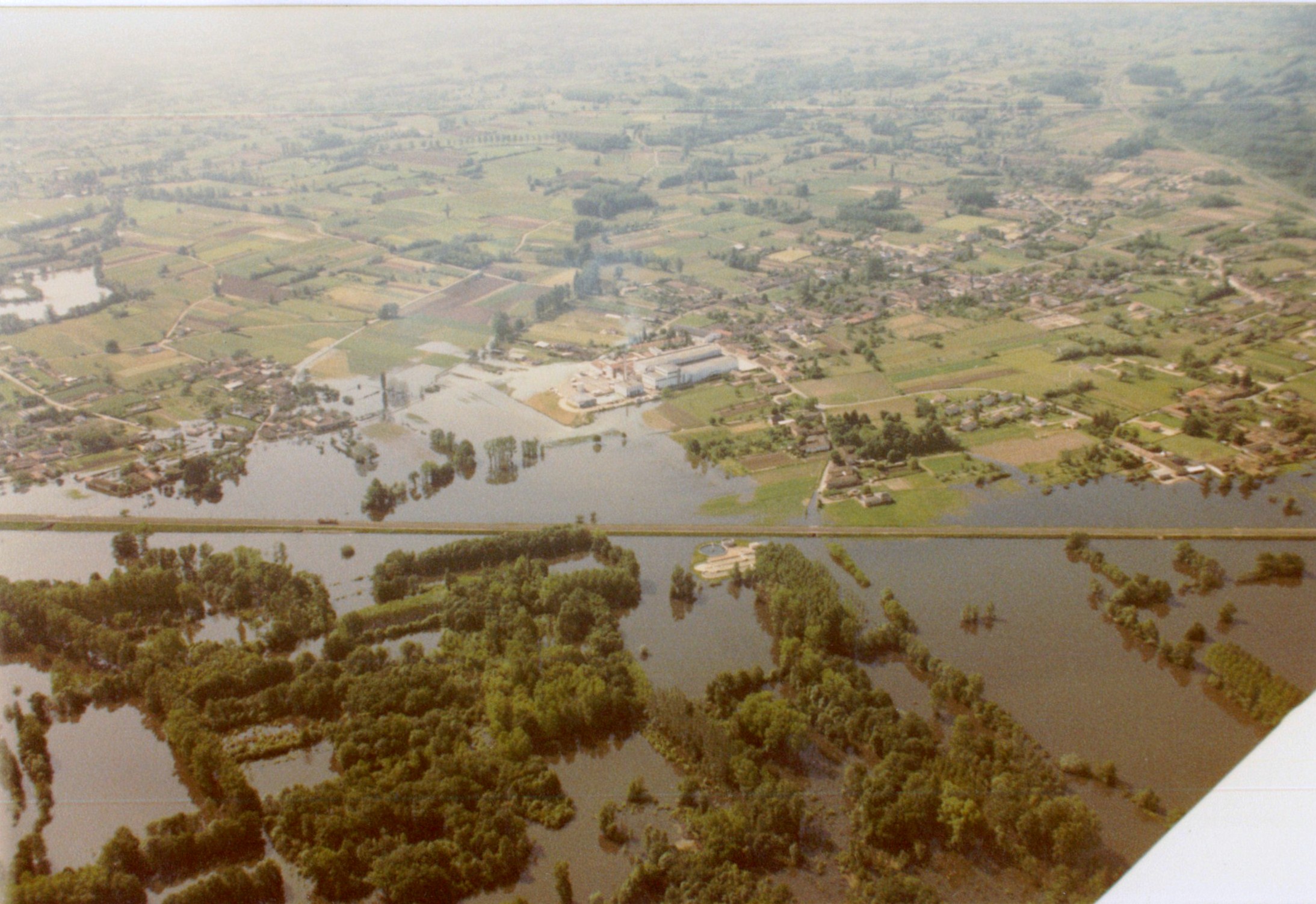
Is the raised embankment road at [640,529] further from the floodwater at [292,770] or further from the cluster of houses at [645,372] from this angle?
the floodwater at [292,770]

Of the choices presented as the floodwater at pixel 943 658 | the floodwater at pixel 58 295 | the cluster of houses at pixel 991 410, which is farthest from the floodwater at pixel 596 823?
the floodwater at pixel 58 295

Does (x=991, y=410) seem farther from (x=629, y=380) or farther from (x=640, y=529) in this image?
(x=640, y=529)

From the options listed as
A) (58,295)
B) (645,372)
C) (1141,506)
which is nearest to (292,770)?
(645,372)

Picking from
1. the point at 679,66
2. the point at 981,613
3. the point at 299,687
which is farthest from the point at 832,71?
the point at 299,687

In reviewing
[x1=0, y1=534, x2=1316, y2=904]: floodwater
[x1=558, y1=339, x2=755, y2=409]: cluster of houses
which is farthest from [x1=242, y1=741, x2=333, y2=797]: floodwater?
[x1=558, y1=339, x2=755, y2=409]: cluster of houses

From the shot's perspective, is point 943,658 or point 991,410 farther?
point 991,410

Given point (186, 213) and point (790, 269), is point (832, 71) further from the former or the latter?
point (186, 213)

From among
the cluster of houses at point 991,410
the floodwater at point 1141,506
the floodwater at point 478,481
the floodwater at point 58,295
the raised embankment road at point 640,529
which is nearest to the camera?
the raised embankment road at point 640,529
